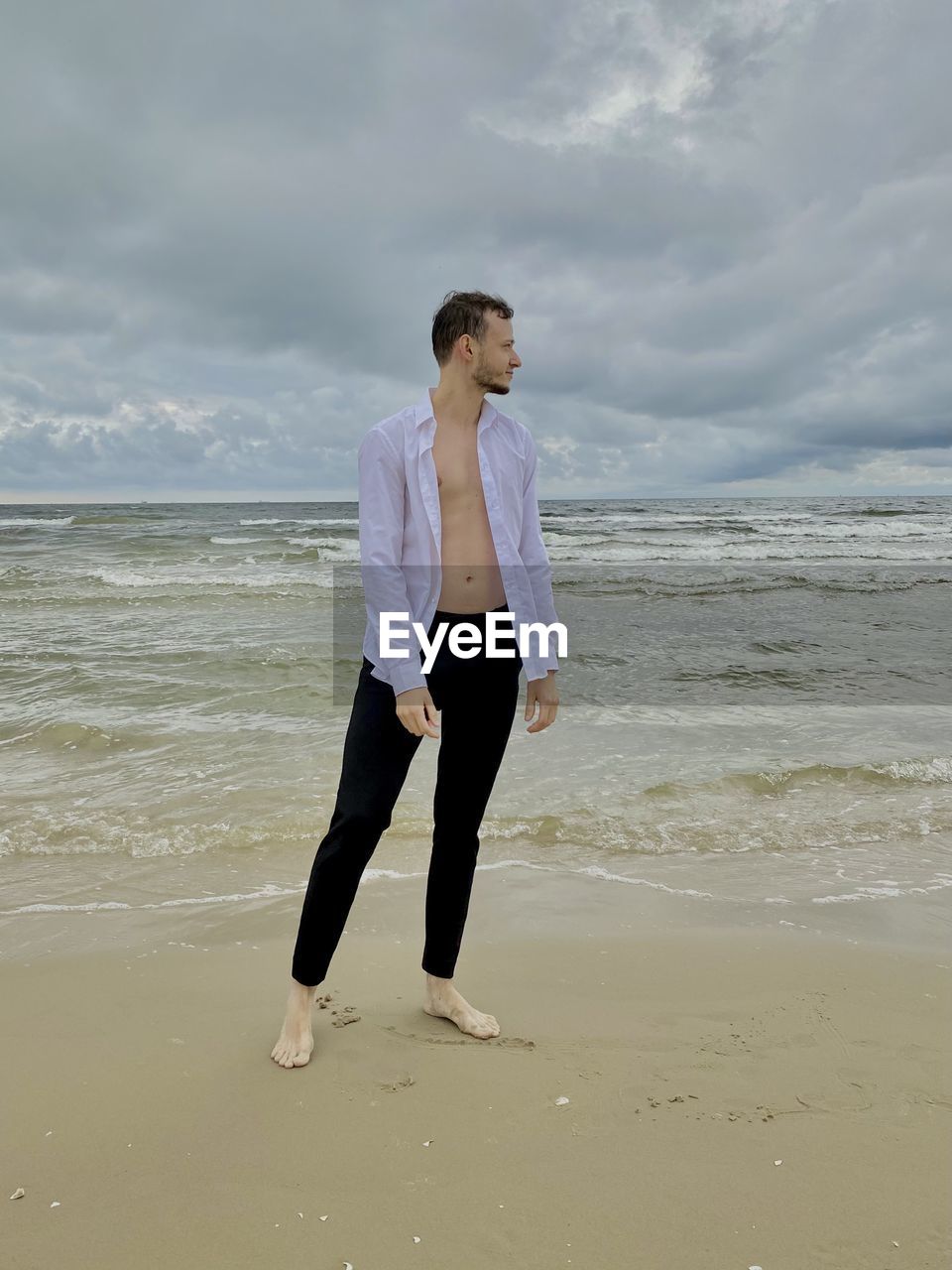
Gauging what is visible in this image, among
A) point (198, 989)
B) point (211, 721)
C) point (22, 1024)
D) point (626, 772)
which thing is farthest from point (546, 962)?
point (211, 721)

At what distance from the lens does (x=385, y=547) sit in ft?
7.55

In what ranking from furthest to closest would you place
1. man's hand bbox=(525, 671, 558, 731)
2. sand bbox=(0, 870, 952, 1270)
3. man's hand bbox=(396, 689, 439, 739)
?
man's hand bbox=(525, 671, 558, 731) < man's hand bbox=(396, 689, 439, 739) < sand bbox=(0, 870, 952, 1270)

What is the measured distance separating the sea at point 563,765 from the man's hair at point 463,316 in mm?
2312

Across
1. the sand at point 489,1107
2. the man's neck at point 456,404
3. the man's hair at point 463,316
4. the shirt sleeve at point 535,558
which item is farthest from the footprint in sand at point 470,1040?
the man's hair at point 463,316

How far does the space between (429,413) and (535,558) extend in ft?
1.80

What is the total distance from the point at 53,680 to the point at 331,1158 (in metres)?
7.27

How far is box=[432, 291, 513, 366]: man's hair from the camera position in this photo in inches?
97.0

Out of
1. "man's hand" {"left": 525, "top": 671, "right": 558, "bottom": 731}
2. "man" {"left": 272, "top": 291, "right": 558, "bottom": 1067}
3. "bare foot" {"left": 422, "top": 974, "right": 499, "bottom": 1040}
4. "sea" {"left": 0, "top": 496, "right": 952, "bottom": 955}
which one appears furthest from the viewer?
"sea" {"left": 0, "top": 496, "right": 952, "bottom": 955}

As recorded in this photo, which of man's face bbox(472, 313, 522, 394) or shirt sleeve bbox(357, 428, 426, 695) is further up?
man's face bbox(472, 313, 522, 394)

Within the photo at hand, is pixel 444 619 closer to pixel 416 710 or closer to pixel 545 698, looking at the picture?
pixel 416 710

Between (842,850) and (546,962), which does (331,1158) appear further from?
(842,850)

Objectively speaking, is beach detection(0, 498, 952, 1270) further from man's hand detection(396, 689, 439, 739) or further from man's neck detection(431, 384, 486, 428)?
man's neck detection(431, 384, 486, 428)

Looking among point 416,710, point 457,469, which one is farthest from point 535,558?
point 416,710

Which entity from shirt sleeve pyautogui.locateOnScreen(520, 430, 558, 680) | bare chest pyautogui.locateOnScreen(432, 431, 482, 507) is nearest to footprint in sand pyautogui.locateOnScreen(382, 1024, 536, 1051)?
shirt sleeve pyautogui.locateOnScreen(520, 430, 558, 680)
